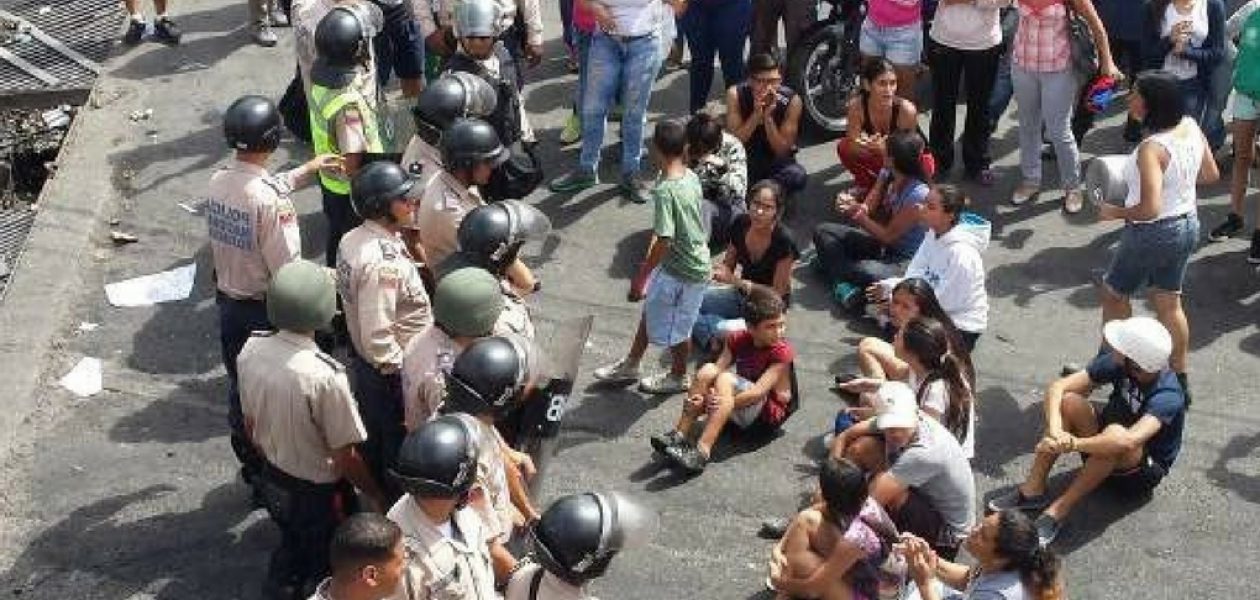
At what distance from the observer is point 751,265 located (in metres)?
8.46

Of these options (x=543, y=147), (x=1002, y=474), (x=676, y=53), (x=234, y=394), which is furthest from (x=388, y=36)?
(x=1002, y=474)

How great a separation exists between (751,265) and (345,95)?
2268 mm

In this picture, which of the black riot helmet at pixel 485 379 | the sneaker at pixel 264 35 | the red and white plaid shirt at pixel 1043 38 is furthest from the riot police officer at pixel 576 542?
the sneaker at pixel 264 35

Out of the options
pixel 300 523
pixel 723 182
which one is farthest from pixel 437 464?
pixel 723 182

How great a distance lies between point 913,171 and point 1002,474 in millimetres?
1883

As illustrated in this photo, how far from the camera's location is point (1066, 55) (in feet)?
30.6

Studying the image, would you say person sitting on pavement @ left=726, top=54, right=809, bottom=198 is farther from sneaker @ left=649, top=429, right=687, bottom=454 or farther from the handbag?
sneaker @ left=649, top=429, right=687, bottom=454

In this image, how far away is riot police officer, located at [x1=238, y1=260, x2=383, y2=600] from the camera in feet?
19.3

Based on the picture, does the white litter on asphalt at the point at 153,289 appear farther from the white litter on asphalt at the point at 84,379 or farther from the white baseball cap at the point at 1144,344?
the white baseball cap at the point at 1144,344

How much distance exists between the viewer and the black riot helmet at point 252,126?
266 inches

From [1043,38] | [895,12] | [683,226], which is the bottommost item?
[683,226]

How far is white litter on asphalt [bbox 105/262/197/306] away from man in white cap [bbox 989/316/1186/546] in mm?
4473

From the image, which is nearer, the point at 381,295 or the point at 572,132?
the point at 381,295

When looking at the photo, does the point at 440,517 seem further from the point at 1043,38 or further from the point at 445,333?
the point at 1043,38
